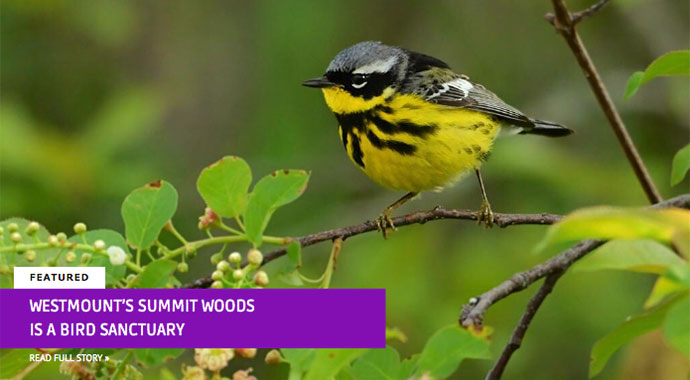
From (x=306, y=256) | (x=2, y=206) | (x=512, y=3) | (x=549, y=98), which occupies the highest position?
(x=512, y=3)

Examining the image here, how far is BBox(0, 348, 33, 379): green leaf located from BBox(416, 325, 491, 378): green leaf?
0.71m

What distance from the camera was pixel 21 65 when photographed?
5629mm

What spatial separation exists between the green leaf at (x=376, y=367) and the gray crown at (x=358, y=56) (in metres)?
1.77

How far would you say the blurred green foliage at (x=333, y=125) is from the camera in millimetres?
4457

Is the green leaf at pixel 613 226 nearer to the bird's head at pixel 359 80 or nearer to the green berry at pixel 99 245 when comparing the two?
the green berry at pixel 99 245

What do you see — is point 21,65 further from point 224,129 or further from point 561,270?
point 561,270

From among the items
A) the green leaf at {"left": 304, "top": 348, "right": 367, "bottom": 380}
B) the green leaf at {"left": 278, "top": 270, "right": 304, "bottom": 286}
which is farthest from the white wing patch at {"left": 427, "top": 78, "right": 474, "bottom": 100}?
the green leaf at {"left": 304, "top": 348, "right": 367, "bottom": 380}

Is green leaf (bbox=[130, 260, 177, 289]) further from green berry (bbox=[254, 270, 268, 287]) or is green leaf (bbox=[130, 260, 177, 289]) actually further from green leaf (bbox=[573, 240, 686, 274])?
green leaf (bbox=[573, 240, 686, 274])

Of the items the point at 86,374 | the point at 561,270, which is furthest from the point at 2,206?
the point at 561,270

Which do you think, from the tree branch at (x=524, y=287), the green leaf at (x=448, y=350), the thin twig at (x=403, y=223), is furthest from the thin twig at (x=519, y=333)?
the green leaf at (x=448, y=350)

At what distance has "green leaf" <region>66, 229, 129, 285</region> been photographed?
5.78ft

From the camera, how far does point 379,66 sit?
Result: 10.9ft

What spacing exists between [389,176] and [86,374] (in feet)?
5.13

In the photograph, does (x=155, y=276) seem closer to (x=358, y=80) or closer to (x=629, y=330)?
(x=629, y=330)
